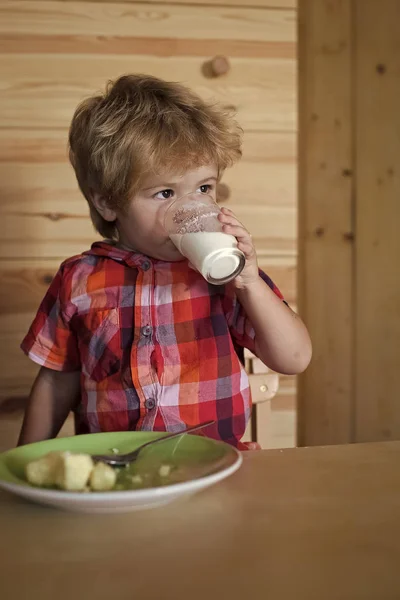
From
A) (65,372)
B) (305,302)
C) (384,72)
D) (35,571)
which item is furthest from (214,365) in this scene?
(384,72)

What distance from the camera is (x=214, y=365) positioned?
1.08 metres

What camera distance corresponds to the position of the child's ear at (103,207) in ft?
3.77

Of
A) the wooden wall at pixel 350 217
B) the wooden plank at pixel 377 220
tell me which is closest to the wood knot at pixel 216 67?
the wooden wall at pixel 350 217

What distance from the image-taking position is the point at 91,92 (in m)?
1.46

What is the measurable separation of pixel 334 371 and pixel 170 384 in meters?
1.49

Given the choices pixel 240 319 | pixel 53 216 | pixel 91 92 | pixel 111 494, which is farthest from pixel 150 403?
pixel 91 92

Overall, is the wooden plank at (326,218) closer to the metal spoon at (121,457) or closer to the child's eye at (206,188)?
the child's eye at (206,188)

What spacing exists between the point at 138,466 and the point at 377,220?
1.88m

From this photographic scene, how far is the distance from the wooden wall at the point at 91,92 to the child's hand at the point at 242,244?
564 millimetres

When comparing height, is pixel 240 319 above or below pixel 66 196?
below

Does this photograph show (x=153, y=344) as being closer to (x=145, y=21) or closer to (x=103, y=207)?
(x=103, y=207)

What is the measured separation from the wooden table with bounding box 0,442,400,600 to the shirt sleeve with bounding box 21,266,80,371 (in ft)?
1.58

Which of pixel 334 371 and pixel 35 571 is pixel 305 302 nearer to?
pixel 334 371

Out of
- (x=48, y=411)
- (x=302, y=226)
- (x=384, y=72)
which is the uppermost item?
(x=384, y=72)
